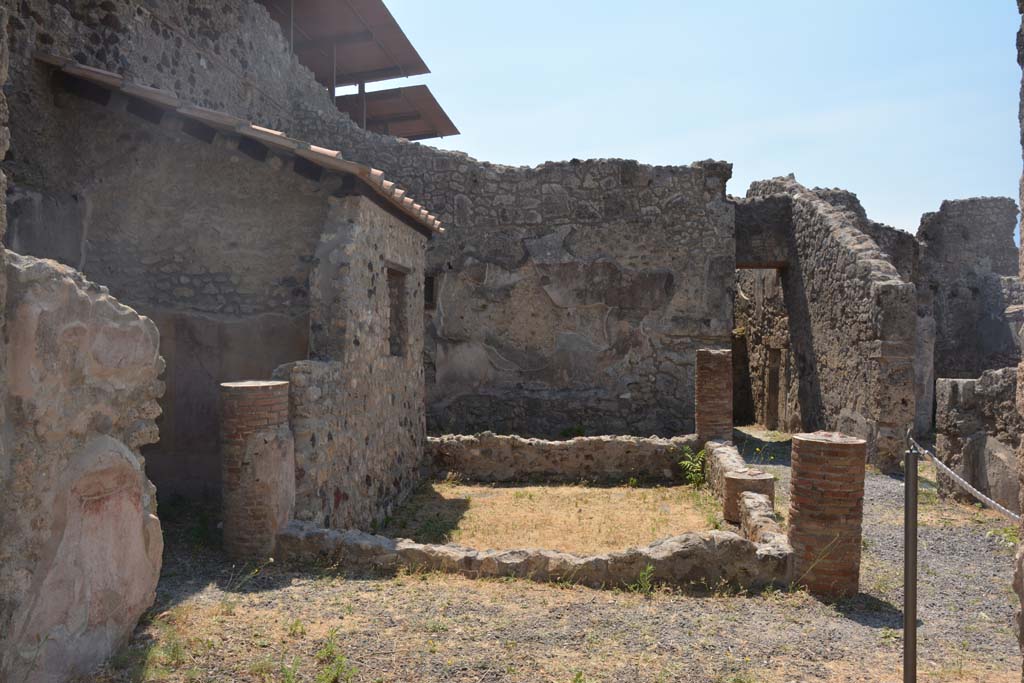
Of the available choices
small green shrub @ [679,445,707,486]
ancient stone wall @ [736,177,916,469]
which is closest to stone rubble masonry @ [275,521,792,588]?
small green shrub @ [679,445,707,486]

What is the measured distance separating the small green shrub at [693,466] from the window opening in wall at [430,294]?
16.6 feet

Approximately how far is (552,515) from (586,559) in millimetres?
2480

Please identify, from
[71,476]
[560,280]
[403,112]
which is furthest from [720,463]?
[403,112]

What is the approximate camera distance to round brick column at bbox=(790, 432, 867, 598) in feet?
15.7

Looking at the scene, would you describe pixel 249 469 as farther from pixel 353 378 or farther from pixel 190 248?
pixel 190 248

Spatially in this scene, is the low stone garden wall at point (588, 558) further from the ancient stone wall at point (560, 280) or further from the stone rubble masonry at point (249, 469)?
the ancient stone wall at point (560, 280)

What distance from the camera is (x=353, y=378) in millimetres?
6445

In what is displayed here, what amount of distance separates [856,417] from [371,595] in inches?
311

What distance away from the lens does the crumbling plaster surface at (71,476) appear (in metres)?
2.78

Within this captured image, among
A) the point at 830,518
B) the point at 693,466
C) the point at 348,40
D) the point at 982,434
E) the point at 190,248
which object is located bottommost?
the point at 693,466

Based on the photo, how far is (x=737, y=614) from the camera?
14.6 feet

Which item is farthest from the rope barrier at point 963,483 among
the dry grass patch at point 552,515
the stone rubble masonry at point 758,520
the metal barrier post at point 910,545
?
the dry grass patch at point 552,515

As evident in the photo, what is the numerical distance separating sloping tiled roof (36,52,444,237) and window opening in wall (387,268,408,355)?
5.66 feet

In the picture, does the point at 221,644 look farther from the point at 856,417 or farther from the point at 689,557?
the point at 856,417
